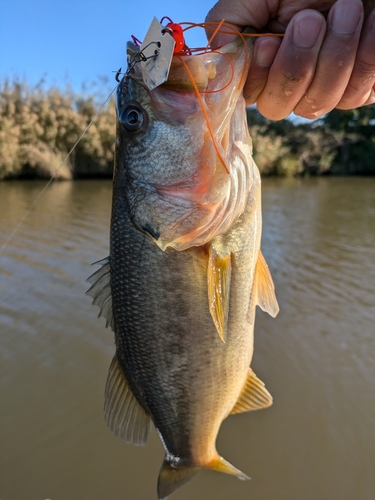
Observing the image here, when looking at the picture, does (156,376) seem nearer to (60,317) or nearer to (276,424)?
(276,424)

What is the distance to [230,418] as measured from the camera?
3.61m

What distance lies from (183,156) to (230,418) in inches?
113

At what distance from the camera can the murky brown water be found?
300cm

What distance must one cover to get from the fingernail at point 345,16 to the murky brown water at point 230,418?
121 inches

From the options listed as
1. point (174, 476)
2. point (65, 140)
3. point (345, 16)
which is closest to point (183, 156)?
point (345, 16)

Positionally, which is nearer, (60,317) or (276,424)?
(276,424)

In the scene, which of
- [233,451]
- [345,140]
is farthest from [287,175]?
[233,451]

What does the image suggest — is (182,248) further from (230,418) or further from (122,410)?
(230,418)

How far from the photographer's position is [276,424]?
357 centimetres

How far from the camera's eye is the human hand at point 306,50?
144 cm

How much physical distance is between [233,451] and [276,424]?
1.64ft

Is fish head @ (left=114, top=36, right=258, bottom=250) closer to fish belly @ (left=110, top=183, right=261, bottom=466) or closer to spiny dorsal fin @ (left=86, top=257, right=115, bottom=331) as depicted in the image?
fish belly @ (left=110, top=183, right=261, bottom=466)

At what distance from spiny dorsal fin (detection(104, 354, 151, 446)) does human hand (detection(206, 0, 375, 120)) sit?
55.5 inches

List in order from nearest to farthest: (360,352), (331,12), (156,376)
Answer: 1. (331,12)
2. (156,376)
3. (360,352)
